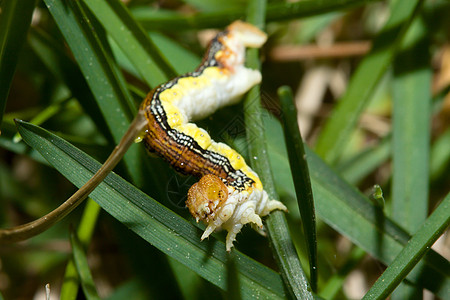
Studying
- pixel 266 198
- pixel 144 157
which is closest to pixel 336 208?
pixel 266 198

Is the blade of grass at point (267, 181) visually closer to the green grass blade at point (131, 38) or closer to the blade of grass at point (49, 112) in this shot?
the green grass blade at point (131, 38)

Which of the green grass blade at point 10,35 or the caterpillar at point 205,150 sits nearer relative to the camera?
the caterpillar at point 205,150

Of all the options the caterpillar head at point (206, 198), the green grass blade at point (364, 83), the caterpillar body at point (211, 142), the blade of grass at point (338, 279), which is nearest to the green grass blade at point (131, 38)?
the caterpillar body at point (211, 142)

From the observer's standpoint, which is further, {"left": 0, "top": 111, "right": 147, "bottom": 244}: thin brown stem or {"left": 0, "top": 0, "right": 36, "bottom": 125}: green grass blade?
{"left": 0, "top": 0, "right": 36, "bottom": 125}: green grass blade

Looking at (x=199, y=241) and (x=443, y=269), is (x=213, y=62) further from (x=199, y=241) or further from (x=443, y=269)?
(x=443, y=269)

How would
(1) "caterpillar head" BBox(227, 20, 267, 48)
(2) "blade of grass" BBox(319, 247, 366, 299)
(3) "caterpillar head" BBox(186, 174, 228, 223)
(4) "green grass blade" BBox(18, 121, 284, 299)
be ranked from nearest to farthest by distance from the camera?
(4) "green grass blade" BBox(18, 121, 284, 299) < (3) "caterpillar head" BBox(186, 174, 228, 223) < (2) "blade of grass" BBox(319, 247, 366, 299) < (1) "caterpillar head" BBox(227, 20, 267, 48)

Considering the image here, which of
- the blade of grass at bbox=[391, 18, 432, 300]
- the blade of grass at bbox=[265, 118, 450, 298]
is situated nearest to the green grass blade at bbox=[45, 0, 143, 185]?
the blade of grass at bbox=[265, 118, 450, 298]

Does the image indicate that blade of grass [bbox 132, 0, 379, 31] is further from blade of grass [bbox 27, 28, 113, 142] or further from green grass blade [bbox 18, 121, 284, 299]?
green grass blade [bbox 18, 121, 284, 299]
